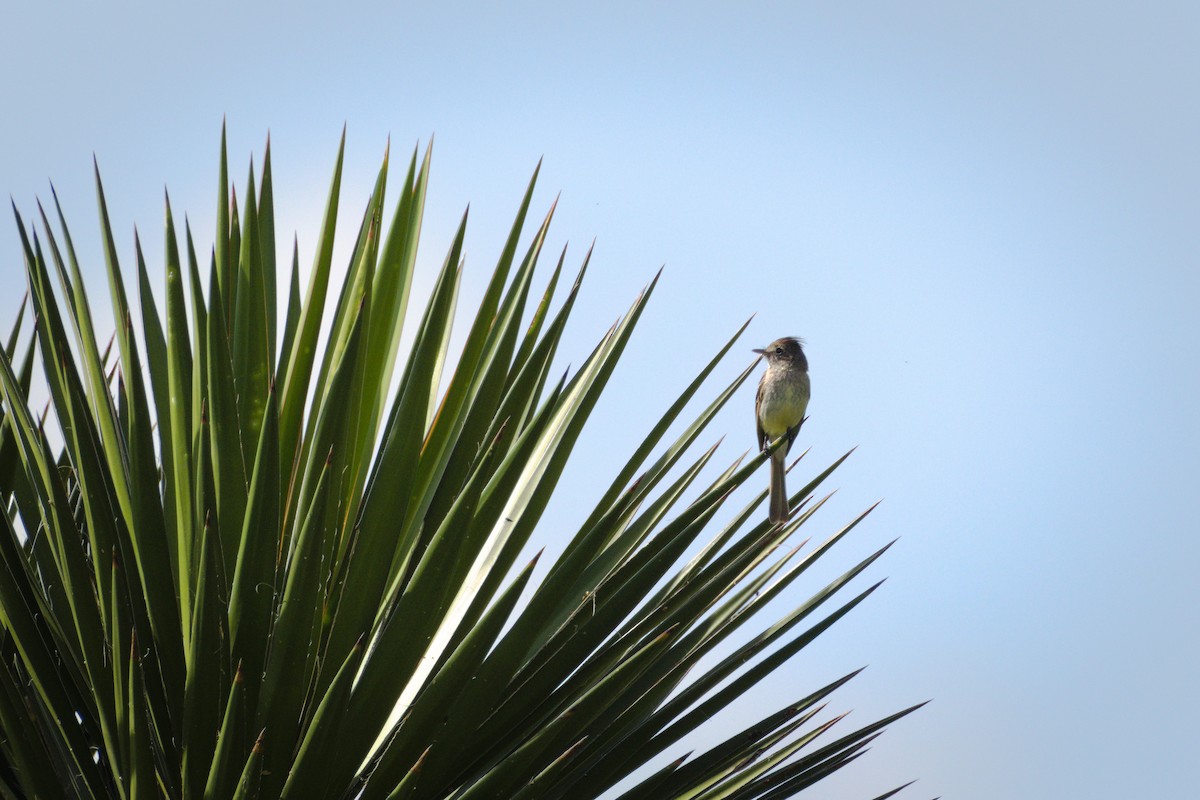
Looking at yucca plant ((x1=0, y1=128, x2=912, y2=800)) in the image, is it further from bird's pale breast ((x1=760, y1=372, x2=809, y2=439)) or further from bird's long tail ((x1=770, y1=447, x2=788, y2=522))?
bird's pale breast ((x1=760, y1=372, x2=809, y2=439))

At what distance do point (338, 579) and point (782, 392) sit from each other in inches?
153

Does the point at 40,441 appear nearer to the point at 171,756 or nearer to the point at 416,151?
the point at 171,756

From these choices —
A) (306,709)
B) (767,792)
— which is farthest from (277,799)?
(767,792)

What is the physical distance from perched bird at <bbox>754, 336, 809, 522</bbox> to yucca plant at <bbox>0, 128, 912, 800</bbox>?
288 centimetres

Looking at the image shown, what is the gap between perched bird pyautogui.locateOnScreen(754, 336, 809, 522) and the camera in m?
6.05

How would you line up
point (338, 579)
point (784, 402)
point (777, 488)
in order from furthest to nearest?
point (784, 402) → point (777, 488) → point (338, 579)

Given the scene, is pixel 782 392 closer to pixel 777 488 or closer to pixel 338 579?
pixel 777 488

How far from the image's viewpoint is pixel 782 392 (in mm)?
6055

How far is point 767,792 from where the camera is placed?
2.83 metres

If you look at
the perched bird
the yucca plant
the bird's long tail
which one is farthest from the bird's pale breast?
the yucca plant

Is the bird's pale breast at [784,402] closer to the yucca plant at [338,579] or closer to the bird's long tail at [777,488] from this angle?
the bird's long tail at [777,488]

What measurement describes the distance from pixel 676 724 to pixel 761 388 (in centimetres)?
359

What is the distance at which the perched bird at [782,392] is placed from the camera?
19.9 ft

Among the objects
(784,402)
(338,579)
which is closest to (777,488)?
(784,402)
